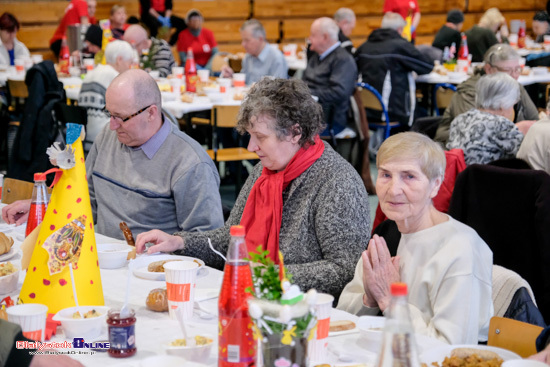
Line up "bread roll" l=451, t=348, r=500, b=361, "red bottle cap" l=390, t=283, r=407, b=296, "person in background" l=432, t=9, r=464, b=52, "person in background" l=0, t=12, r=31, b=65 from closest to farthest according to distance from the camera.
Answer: "red bottle cap" l=390, t=283, r=407, b=296, "bread roll" l=451, t=348, r=500, b=361, "person in background" l=0, t=12, r=31, b=65, "person in background" l=432, t=9, r=464, b=52

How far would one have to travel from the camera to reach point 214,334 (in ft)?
6.37

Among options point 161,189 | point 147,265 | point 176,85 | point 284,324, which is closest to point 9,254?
point 147,265

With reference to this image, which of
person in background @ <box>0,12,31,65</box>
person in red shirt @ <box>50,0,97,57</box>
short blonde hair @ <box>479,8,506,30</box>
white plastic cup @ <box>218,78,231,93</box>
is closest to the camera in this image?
white plastic cup @ <box>218,78,231,93</box>

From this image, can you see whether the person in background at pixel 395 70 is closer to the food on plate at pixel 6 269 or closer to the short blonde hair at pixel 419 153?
the short blonde hair at pixel 419 153

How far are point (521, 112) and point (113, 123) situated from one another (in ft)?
10.8

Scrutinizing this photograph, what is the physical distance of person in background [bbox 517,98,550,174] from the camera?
12.6 feet

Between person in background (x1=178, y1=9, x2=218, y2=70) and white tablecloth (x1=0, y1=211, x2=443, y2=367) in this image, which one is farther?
person in background (x1=178, y1=9, x2=218, y2=70)

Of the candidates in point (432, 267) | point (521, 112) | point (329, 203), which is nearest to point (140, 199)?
point (329, 203)

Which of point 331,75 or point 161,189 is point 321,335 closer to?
point 161,189

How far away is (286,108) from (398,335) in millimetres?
1421

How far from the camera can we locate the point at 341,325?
1.95 metres

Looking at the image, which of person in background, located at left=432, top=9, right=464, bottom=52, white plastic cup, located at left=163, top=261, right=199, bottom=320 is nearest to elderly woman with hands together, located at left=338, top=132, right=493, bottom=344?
white plastic cup, located at left=163, top=261, right=199, bottom=320

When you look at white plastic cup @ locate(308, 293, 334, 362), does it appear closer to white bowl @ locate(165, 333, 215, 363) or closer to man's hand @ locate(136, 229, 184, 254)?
white bowl @ locate(165, 333, 215, 363)

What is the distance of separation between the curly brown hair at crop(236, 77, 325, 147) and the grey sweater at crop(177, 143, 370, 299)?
12 cm
